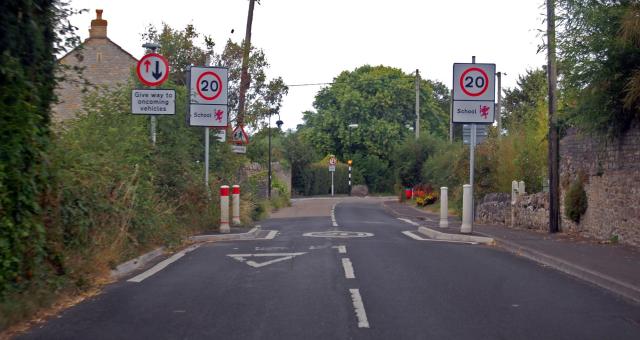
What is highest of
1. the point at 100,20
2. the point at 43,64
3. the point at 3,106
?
the point at 100,20

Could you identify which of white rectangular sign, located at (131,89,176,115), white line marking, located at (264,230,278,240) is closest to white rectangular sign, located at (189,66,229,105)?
white rectangular sign, located at (131,89,176,115)

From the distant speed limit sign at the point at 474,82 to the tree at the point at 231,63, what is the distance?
1242cm

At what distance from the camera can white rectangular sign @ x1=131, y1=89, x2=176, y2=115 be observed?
1670cm

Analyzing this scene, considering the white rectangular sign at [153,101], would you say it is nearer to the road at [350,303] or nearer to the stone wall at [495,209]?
the road at [350,303]

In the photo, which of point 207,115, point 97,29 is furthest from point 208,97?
point 97,29

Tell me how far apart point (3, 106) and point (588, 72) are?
36.7ft

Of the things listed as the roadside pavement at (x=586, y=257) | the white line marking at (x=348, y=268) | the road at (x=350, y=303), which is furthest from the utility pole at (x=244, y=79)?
the white line marking at (x=348, y=268)

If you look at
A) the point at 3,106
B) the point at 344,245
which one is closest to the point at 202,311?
the point at 3,106

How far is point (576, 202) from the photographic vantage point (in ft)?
62.6

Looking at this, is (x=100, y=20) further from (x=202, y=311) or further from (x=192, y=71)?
(x=202, y=311)

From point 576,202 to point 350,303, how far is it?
11.8 m

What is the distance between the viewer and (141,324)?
799 centimetres

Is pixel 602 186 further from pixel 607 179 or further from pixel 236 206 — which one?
pixel 236 206

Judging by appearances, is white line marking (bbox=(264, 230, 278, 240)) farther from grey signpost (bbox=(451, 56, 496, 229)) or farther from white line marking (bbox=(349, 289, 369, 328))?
white line marking (bbox=(349, 289, 369, 328))
